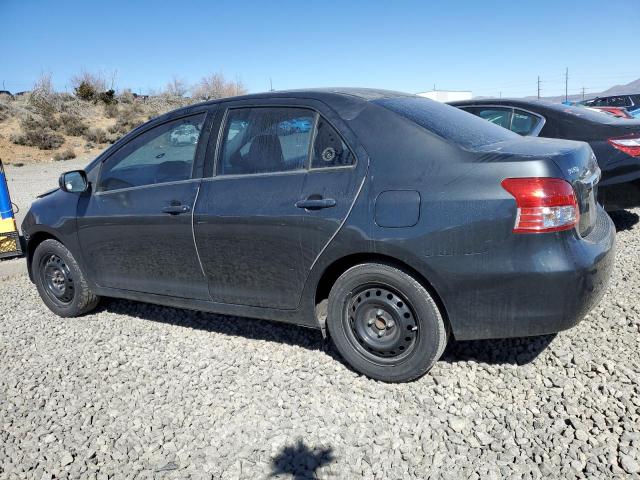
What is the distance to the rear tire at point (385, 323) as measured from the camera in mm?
3018

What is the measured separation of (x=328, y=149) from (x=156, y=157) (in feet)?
4.90

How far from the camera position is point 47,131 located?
30172 millimetres

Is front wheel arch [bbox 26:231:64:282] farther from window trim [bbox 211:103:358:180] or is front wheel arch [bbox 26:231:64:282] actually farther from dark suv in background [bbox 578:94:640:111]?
dark suv in background [bbox 578:94:640:111]

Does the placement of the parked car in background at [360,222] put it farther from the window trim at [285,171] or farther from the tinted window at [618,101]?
the tinted window at [618,101]

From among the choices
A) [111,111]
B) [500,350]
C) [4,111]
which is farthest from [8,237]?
[111,111]

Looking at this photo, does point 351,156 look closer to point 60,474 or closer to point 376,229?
point 376,229

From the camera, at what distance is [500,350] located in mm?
3494

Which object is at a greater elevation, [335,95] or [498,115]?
[335,95]

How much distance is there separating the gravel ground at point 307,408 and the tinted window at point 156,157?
1.23m

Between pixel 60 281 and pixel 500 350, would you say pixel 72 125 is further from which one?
pixel 500 350

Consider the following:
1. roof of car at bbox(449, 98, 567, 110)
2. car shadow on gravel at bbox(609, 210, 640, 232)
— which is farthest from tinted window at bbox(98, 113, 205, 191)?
car shadow on gravel at bbox(609, 210, 640, 232)

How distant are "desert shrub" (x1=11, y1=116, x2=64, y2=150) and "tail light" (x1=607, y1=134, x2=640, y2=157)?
94.0ft

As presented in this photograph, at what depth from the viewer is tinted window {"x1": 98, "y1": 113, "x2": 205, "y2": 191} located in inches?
153

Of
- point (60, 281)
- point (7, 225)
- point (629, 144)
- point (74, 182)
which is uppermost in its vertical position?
point (74, 182)
